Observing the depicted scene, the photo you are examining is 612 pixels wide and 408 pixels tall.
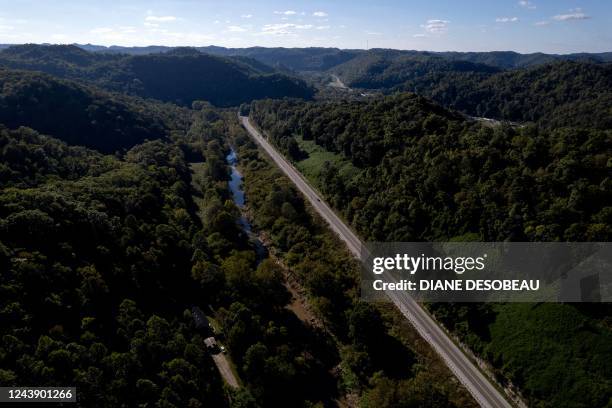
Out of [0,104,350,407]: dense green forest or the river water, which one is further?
the river water

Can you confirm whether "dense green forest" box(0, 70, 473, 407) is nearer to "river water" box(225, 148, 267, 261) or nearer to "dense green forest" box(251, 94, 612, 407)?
"river water" box(225, 148, 267, 261)

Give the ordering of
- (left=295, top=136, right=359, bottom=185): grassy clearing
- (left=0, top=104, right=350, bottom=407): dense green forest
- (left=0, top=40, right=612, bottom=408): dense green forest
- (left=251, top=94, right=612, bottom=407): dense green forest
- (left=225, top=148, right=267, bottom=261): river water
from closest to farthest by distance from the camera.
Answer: (left=0, top=104, right=350, bottom=407): dense green forest → (left=0, top=40, right=612, bottom=408): dense green forest → (left=251, top=94, right=612, bottom=407): dense green forest → (left=225, top=148, right=267, bottom=261): river water → (left=295, top=136, right=359, bottom=185): grassy clearing

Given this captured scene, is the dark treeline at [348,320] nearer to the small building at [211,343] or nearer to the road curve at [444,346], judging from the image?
the road curve at [444,346]

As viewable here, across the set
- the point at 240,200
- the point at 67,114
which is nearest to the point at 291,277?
the point at 240,200

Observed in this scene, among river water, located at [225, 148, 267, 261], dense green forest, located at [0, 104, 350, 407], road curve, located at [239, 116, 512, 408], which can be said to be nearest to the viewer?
dense green forest, located at [0, 104, 350, 407]

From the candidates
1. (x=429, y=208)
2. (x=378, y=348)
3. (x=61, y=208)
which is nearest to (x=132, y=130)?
(x=61, y=208)

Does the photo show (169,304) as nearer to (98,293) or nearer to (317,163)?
(98,293)

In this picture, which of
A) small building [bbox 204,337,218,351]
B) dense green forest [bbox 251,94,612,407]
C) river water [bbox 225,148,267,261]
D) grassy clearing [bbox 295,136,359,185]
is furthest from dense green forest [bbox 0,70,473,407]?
grassy clearing [bbox 295,136,359,185]

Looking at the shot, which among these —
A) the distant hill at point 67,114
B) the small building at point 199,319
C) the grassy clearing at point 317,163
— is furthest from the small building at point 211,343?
the distant hill at point 67,114

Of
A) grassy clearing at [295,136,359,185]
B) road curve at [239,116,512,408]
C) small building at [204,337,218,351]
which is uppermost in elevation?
grassy clearing at [295,136,359,185]
